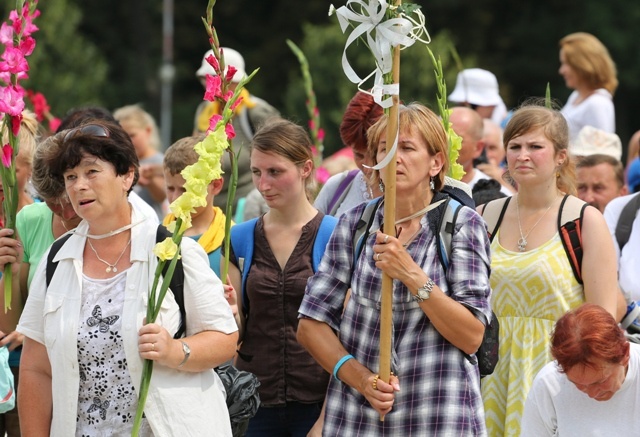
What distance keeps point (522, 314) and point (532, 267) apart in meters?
0.23

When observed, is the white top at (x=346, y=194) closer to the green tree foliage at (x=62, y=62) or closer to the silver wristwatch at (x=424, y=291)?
the silver wristwatch at (x=424, y=291)

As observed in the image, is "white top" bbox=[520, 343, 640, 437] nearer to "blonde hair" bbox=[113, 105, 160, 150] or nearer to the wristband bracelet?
the wristband bracelet

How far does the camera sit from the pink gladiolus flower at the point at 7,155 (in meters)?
5.38

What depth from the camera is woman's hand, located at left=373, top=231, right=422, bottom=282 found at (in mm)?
4598

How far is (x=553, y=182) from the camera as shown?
19.8ft

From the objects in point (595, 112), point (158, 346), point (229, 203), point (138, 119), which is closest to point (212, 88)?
point (229, 203)

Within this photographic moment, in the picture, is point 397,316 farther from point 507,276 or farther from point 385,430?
point 507,276

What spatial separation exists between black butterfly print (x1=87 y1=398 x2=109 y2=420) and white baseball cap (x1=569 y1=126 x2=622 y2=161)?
4556 mm

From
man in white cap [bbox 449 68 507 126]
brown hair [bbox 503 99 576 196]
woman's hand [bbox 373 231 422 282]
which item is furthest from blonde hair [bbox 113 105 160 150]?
woman's hand [bbox 373 231 422 282]

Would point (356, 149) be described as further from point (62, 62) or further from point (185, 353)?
point (62, 62)

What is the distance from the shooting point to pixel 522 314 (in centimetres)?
588

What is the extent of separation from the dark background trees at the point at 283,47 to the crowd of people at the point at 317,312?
21095mm

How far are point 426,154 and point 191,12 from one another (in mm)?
34831

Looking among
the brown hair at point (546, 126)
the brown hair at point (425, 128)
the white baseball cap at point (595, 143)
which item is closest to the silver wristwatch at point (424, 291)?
the brown hair at point (425, 128)
